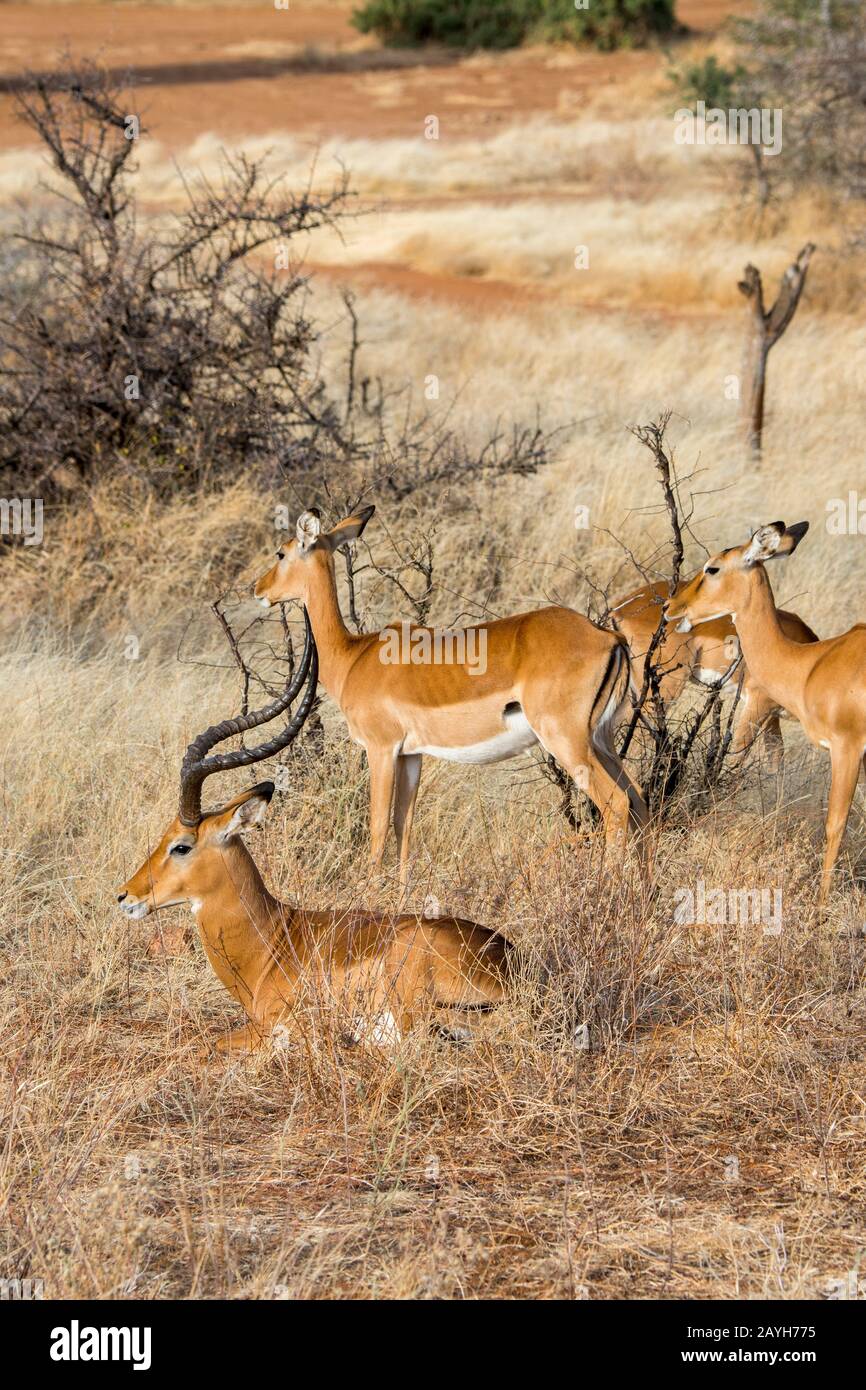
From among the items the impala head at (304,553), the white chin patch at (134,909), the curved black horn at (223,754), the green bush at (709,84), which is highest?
the green bush at (709,84)

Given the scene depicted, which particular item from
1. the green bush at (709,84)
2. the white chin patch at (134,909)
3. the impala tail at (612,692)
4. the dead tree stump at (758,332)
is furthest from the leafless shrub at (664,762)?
Answer: the green bush at (709,84)

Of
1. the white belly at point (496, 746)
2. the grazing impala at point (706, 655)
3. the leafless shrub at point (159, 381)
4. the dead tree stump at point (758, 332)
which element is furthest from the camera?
the dead tree stump at point (758, 332)

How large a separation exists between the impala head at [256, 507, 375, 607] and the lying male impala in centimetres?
130

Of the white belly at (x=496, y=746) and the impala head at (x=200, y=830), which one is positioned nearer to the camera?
the impala head at (x=200, y=830)

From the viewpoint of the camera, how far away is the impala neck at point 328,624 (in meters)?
6.06

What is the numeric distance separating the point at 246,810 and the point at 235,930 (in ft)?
1.16

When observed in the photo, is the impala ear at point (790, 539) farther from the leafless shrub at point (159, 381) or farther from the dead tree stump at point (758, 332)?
the dead tree stump at point (758, 332)

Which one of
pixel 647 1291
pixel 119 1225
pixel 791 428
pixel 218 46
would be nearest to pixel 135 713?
pixel 119 1225

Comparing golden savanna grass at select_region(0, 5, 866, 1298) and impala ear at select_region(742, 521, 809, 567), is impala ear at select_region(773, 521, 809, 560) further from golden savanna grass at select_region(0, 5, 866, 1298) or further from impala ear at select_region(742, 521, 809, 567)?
golden savanna grass at select_region(0, 5, 866, 1298)

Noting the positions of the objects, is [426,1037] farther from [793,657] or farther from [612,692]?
[793,657]

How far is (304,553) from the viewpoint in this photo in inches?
239

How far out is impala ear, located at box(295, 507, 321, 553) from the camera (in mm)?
5941

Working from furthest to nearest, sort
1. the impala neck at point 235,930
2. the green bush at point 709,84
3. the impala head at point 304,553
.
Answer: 1. the green bush at point 709,84
2. the impala head at point 304,553
3. the impala neck at point 235,930

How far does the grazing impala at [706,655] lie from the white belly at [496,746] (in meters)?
1.12
